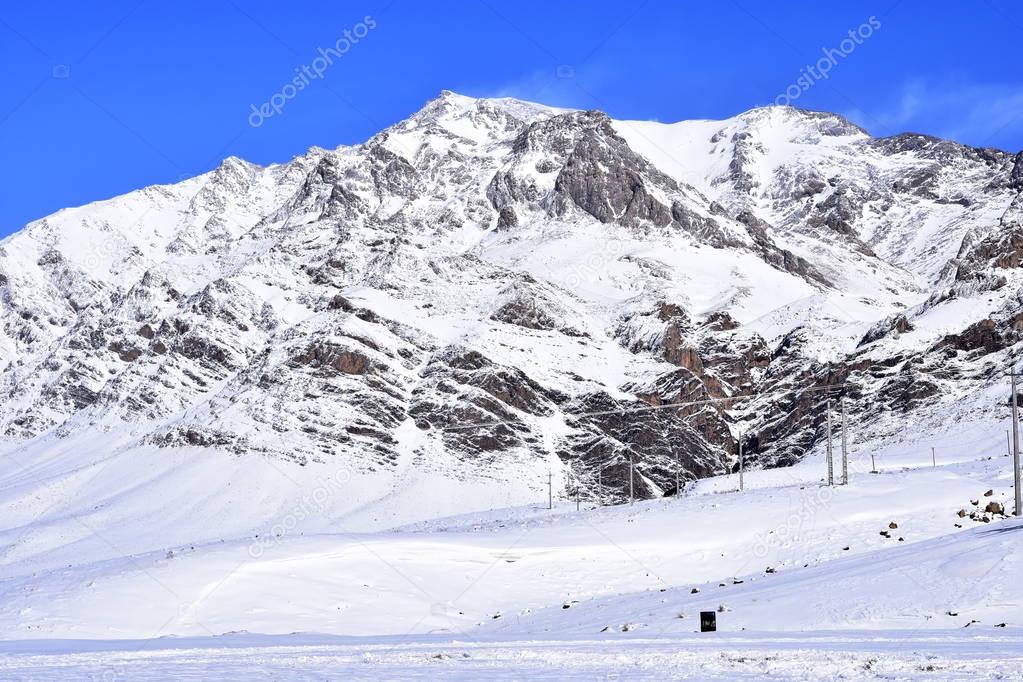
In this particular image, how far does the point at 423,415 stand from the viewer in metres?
193

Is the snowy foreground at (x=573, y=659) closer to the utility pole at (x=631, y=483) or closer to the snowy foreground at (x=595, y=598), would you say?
the snowy foreground at (x=595, y=598)

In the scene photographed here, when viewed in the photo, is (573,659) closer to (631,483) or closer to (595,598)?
(595,598)

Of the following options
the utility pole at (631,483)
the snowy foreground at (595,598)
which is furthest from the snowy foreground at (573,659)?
the utility pole at (631,483)

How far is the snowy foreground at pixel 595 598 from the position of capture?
80.9 ft

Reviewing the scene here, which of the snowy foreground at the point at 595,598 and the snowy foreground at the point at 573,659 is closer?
the snowy foreground at the point at 573,659

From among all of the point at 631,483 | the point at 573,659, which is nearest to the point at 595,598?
the point at 573,659

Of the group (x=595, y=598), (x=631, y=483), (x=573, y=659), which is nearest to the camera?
(x=573, y=659)

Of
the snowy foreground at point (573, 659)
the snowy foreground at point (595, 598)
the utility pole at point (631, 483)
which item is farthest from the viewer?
the utility pole at point (631, 483)

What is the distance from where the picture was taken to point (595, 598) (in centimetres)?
4441

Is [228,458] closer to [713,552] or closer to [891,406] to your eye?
[891,406]

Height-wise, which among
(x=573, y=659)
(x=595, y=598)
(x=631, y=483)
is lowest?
(x=573, y=659)

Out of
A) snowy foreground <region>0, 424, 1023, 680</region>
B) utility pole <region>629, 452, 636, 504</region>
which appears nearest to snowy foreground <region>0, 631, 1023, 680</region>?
snowy foreground <region>0, 424, 1023, 680</region>

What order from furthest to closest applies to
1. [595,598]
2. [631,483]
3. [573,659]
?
[631,483] → [595,598] → [573,659]

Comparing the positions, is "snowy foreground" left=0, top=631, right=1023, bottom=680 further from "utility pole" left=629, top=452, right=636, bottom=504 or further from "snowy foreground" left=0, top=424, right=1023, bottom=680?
Result: "utility pole" left=629, top=452, right=636, bottom=504
